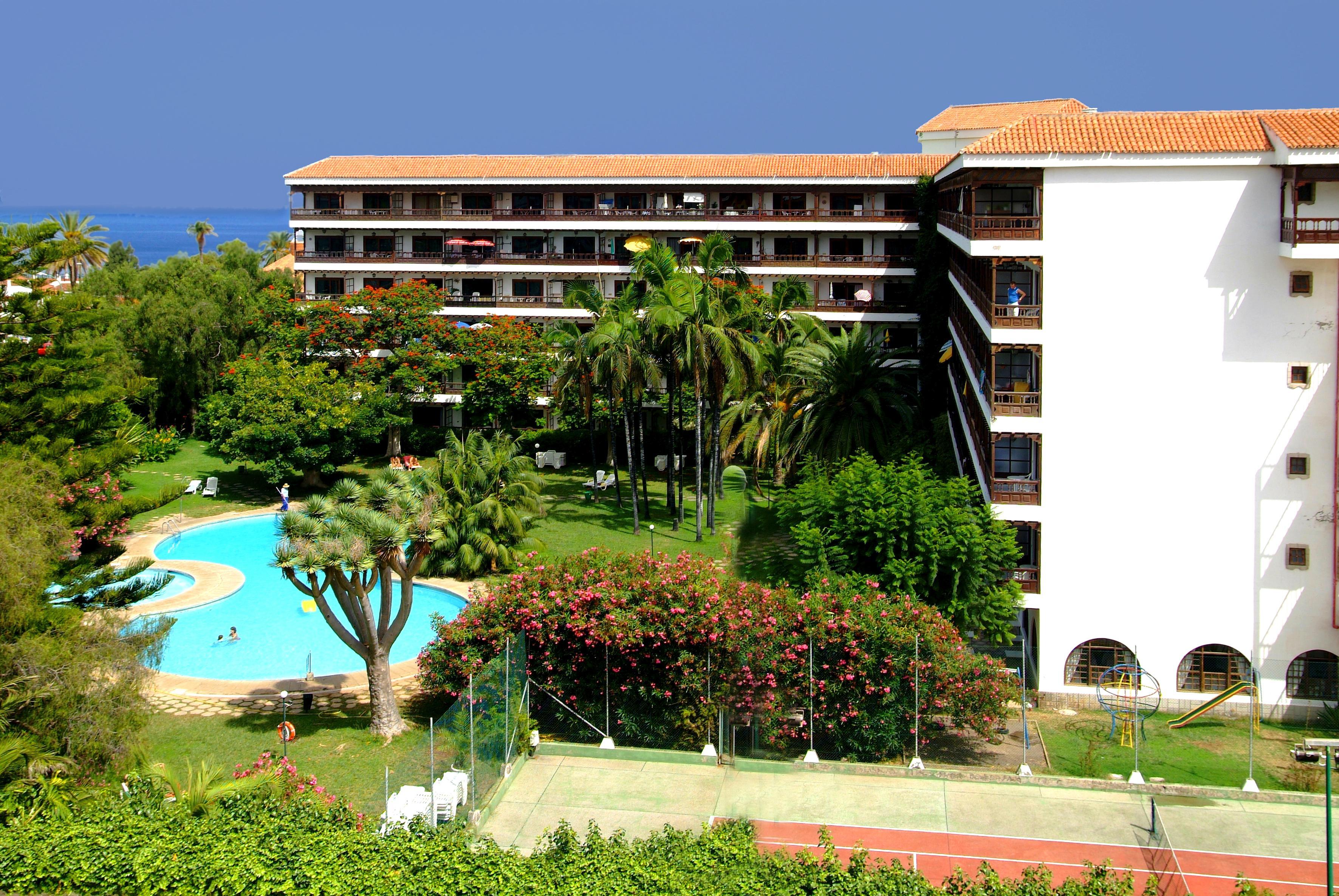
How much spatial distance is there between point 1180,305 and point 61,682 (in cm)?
2148

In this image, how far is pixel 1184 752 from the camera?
22.9 metres

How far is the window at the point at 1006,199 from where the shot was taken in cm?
3000

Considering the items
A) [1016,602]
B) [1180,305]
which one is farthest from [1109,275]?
[1016,602]

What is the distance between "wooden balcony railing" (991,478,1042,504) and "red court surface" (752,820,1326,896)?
8.50 metres

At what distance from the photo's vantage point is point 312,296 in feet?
171

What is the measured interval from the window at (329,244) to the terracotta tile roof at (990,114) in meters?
25.1

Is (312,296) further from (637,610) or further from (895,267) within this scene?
(637,610)

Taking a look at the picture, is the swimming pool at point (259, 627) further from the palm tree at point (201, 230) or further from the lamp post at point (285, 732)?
the palm tree at point (201, 230)

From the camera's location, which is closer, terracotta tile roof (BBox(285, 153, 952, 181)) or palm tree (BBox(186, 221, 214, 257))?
terracotta tile roof (BBox(285, 153, 952, 181))

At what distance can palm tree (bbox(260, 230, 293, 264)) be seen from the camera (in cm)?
9806

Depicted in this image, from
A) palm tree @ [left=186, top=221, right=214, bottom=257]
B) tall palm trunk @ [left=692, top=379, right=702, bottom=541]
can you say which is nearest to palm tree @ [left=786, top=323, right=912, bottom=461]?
tall palm trunk @ [left=692, top=379, right=702, bottom=541]

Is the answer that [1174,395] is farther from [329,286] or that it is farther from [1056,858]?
[329,286]

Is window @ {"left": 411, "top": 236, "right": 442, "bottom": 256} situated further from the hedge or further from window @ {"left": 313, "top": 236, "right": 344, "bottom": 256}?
the hedge

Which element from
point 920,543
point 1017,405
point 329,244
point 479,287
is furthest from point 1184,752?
point 329,244
